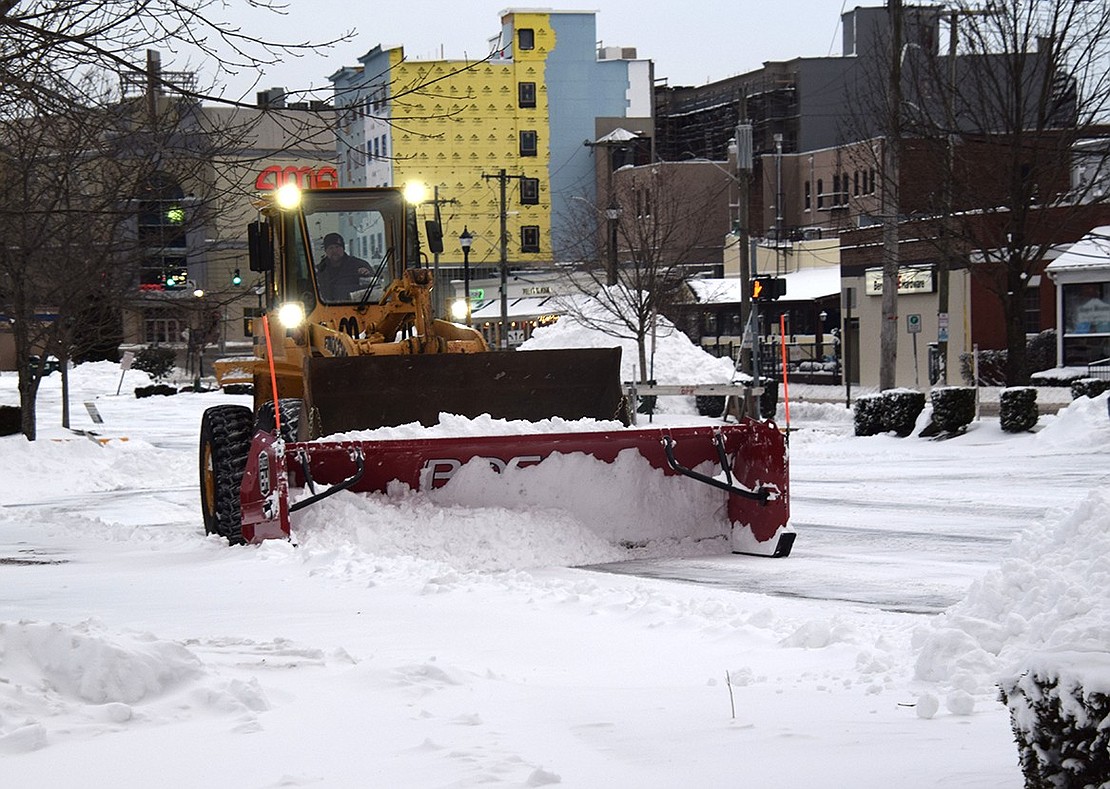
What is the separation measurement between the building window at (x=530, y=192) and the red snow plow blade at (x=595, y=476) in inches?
2792

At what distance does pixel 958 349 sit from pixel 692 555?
30.9m

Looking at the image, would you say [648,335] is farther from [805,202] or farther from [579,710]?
[579,710]

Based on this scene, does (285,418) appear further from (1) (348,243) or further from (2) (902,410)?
(2) (902,410)

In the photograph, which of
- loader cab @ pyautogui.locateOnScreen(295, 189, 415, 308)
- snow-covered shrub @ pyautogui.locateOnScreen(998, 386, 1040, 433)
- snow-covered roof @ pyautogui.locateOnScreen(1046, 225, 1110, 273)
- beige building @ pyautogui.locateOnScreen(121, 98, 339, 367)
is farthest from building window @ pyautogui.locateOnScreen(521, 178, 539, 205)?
loader cab @ pyautogui.locateOnScreen(295, 189, 415, 308)

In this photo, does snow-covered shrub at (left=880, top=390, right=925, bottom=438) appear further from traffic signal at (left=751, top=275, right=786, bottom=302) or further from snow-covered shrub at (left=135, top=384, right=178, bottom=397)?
snow-covered shrub at (left=135, top=384, right=178, bottom=397)

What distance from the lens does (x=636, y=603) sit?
7.72 metres

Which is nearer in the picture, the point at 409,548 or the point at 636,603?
the point at 636,603

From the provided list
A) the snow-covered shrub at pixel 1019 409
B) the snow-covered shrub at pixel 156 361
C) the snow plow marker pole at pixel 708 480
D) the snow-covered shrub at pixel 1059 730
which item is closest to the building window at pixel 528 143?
the snow-covered shrub at pixel 156 361

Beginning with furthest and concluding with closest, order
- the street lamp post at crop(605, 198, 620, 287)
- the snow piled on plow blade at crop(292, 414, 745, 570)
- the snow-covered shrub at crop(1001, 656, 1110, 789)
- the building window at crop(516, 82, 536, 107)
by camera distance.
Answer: the building window at crop(516, 82, 536, 107) → the street lamp post at crop(605, 198, 620, 287) → the snow piled on plow blade at crop(292, 414, 745, 570) → the snow-covered shrub at crop(1001, 656, 1110, 789)

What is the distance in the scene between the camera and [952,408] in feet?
73.7

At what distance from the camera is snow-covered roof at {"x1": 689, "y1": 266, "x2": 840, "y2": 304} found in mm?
53688

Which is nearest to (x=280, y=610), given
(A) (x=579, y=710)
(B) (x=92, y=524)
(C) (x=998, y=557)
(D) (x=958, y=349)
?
(A) (x=579, y=710)

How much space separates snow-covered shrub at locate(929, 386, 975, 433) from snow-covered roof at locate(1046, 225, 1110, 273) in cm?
1163

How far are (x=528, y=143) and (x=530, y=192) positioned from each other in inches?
105
